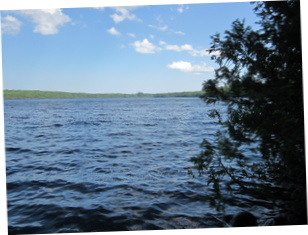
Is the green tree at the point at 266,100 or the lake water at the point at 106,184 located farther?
the lake water at the point at 106,184

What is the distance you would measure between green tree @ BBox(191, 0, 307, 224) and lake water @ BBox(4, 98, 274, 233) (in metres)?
0.29

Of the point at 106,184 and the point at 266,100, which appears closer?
the point at 266,100

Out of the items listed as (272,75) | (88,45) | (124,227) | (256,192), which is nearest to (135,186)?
(124,227)

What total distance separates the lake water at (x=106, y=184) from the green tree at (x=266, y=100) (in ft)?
0.95

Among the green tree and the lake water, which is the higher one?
the green tree

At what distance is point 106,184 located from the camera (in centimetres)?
406

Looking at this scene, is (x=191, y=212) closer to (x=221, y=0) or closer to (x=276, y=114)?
(x=276, y=114)

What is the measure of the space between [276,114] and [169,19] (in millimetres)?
2294

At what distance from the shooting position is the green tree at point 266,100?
248 cm

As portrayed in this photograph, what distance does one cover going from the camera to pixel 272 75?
2.52 m

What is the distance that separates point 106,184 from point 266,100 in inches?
108

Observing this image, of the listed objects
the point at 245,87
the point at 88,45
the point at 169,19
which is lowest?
the point at 245,87

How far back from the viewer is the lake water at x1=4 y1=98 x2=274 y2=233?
2916 mm

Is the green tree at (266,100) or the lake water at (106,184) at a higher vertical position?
Answer: the green tree at (266,100)
